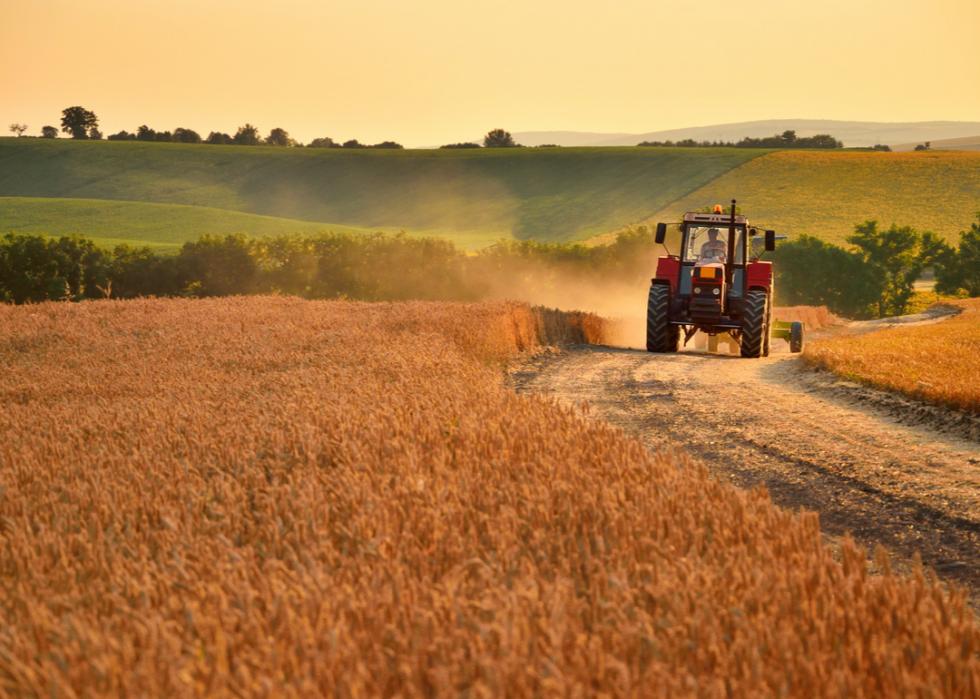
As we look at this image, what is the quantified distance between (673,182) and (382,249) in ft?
148

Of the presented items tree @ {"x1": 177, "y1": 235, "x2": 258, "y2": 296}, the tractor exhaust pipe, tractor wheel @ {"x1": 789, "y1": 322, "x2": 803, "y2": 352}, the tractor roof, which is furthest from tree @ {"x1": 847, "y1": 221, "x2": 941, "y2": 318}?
the tractor exhaust pipe

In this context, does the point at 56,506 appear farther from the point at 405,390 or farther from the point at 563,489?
the point at 405,390

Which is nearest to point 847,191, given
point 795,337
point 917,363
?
point 795,337

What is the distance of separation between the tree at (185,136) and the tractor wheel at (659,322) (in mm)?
110184

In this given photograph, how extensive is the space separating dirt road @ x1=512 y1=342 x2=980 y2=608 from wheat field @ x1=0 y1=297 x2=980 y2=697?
89.1 inches

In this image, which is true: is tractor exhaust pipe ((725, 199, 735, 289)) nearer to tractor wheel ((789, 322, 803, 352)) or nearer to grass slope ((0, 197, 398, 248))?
tractor wheel ((789, 322, 803, 352))

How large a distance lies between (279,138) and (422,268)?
82754 millimetres

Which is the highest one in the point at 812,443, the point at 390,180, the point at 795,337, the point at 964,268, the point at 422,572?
the point at 390,180

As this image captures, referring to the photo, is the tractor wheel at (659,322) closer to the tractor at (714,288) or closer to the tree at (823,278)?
the tractor at (714,288)

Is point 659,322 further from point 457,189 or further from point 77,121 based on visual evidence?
point 77,121

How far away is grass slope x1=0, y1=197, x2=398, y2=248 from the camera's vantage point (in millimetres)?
71875

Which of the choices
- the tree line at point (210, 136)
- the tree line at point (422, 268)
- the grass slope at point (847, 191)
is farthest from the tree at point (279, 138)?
the tree line at point (422, 268)

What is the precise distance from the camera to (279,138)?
12875 centimetres

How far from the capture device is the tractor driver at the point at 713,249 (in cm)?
2131
